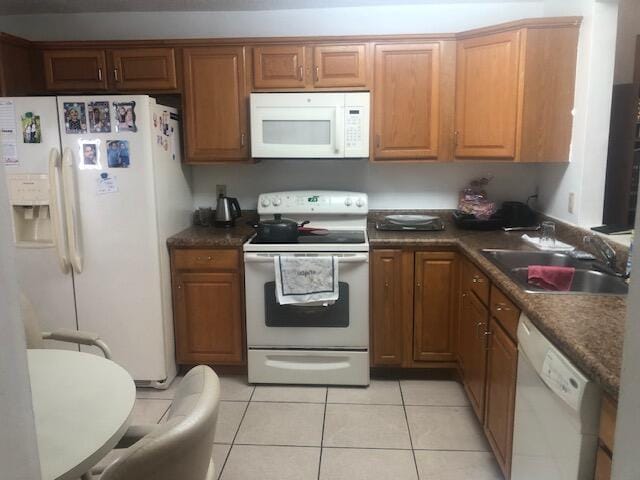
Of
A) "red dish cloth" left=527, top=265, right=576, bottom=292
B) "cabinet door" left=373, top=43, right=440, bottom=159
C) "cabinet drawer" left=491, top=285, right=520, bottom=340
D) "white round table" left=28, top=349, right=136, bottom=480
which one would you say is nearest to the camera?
"white round table" left=28, top=349, right=136, bottom=480

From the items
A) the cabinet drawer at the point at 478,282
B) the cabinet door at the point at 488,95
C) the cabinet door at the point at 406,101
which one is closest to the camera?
the cabinet drawer at the point at 478,282

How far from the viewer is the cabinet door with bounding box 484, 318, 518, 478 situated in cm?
181

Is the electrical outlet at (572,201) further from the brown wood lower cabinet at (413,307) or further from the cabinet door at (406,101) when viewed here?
the cabinet door at (406,101)

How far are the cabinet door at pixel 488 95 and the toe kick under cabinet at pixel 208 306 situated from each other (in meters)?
1.56

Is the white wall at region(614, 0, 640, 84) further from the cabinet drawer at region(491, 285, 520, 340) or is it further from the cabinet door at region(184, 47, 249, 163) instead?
the cabinet door at region(184, 47, 249, 163)

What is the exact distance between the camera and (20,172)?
8.50ft

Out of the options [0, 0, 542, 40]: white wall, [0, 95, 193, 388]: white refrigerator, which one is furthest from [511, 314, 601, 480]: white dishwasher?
[0, 0, 542, 40]: white wall

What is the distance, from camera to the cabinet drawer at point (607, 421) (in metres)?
1.08

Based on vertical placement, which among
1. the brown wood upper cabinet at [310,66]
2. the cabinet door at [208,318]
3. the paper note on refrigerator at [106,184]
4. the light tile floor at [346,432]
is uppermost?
the brown wood upper cabinet at [310,66]

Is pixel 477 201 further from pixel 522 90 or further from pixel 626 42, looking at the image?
pixel 626 42

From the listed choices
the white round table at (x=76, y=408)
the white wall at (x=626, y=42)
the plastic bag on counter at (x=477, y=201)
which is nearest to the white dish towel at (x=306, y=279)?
the plastic bag on counter at (x=477, y=201)

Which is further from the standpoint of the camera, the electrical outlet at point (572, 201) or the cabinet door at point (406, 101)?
the cabinet door at point (406, 101)

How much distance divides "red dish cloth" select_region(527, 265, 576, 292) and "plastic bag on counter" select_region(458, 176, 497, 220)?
3.61ft

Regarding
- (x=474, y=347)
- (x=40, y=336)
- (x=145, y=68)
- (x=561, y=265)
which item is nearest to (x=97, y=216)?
(x=40, y=336)
